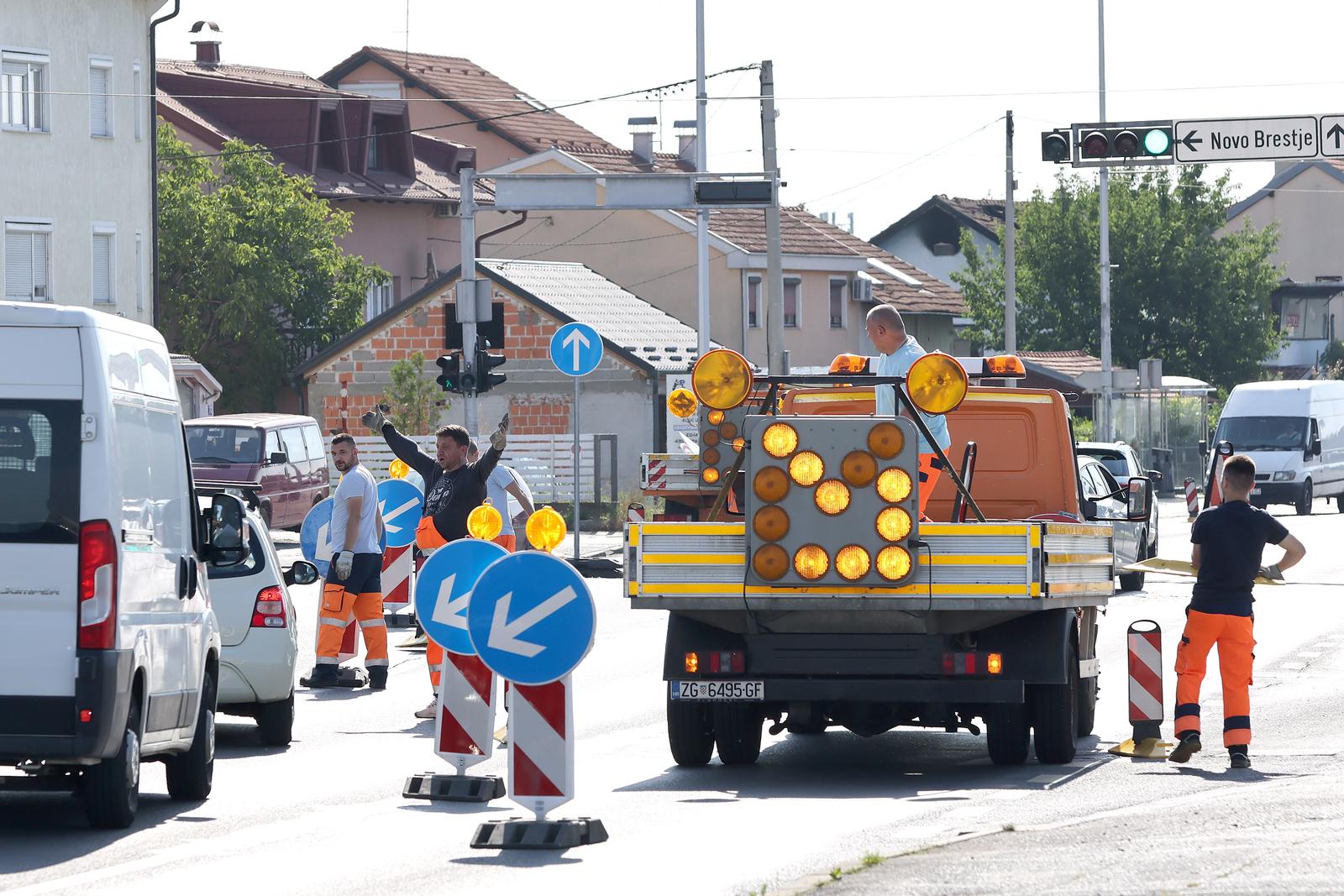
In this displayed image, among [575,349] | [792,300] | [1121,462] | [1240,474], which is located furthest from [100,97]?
[1240,474]

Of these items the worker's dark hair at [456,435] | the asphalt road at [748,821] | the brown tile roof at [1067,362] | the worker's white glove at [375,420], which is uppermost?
the brown tile roof at [1067,362]

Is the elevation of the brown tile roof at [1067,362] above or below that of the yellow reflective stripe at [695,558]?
above

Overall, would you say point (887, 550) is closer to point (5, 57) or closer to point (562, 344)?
point (562, 344)

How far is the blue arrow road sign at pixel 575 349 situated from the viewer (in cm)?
2889

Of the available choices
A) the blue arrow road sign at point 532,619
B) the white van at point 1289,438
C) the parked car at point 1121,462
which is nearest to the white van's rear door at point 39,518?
the blue arrow road sign at point 532,619

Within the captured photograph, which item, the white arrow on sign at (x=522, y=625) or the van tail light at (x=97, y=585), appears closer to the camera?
the white arrow on sign at (x=522, y=625)

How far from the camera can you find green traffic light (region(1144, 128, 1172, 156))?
95.2 feet

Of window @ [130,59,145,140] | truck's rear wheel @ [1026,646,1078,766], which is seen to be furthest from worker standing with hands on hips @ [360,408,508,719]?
window @ [130,59,145,140]

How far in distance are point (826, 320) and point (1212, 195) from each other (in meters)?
15.1

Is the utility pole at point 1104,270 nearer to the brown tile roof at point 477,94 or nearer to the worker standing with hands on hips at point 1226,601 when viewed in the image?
the brown tile roof at point 477,94

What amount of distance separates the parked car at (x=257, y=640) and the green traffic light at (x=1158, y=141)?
1728 centimetres

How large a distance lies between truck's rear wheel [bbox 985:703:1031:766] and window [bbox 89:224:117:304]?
37620mm

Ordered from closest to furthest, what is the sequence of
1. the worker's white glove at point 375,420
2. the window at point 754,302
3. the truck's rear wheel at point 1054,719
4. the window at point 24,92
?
1. the truck's rear wheel at point 1054,719
2. the worker's white glove at point 375,420
3. the window at point 24,92
4. the window at point 754,302

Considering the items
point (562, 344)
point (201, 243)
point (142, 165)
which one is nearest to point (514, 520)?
point (562, 344)
